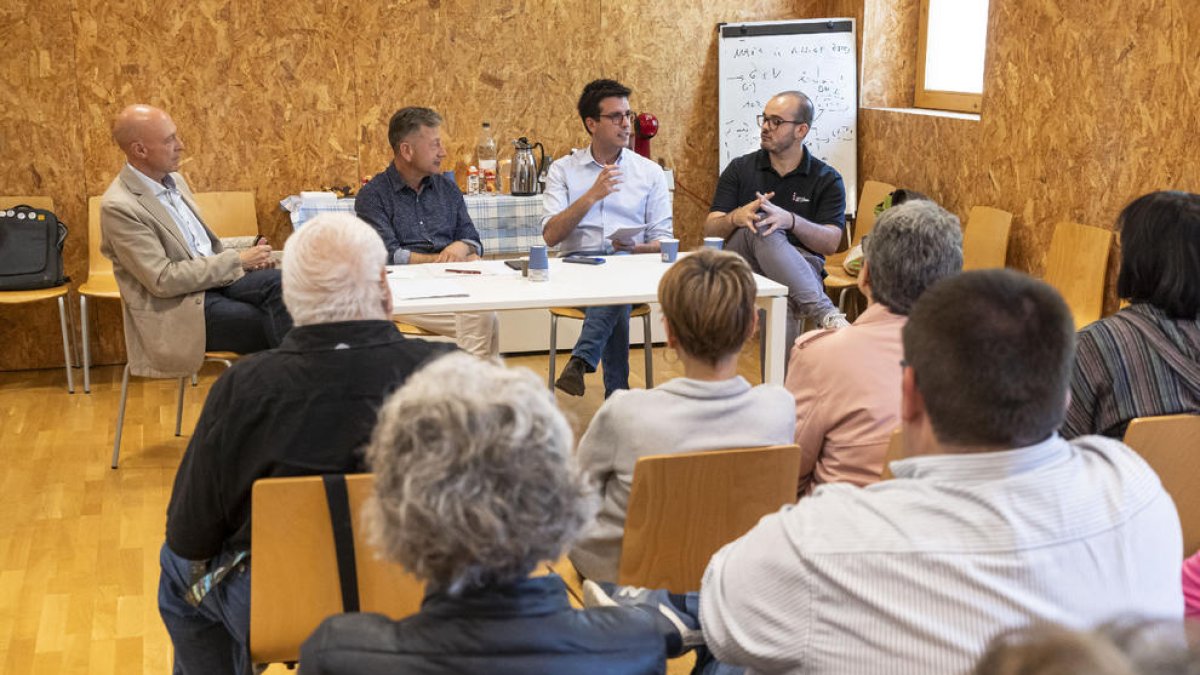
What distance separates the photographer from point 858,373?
2273 millimetres

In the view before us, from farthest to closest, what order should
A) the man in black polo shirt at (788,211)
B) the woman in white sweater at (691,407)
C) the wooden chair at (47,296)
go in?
the wooden chair at (47,296), the man in black polo shirt at (788,211), the woman in white sweater at (691,407)

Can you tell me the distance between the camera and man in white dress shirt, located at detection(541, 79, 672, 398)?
4.54 meters

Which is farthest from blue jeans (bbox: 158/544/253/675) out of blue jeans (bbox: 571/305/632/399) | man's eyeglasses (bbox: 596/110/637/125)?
man's eyeglasses (bbox: 596/110/637/125)

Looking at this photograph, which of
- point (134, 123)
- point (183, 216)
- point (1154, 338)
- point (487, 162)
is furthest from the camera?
point (487, 162)

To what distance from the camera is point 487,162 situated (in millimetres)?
5754

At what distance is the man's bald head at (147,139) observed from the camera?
3965 mm

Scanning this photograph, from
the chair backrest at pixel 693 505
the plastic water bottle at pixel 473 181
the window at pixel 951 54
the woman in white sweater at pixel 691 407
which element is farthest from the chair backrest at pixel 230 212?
the chair backrest at pixel 693 505

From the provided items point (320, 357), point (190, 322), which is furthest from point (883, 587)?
point (190, 322)

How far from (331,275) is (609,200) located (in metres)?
2.78

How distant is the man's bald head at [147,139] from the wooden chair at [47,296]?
3.76ft

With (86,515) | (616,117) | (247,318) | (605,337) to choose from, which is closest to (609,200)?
(616,117)

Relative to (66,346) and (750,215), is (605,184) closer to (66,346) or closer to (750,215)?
(750,215)

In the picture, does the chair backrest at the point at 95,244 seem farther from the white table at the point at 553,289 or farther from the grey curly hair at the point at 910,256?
the grey curly hair at the point at 910,256

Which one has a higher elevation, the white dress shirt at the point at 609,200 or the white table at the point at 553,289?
the white dress shirt at the point at 609,200
